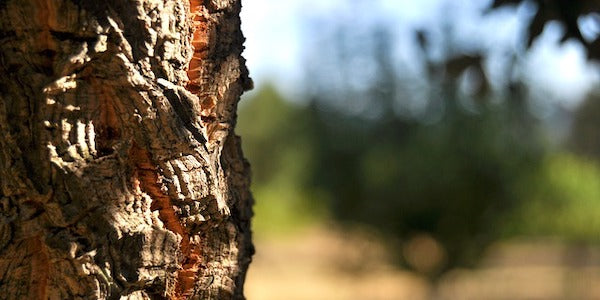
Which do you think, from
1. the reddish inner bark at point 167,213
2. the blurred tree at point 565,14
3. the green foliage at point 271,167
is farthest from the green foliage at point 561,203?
the reddish inner bark at point 167,213

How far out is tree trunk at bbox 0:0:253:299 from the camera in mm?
1580

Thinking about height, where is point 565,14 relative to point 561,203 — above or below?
below

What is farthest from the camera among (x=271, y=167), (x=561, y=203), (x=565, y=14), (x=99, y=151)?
(x=271, y=167)

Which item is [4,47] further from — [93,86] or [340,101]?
[340,101]

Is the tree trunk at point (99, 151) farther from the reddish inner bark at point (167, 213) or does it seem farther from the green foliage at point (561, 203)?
the green foliage at point (561, 203)

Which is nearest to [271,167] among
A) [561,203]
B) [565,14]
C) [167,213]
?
[561,203]

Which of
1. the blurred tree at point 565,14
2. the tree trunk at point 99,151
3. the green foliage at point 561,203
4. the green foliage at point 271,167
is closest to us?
the tree trunk at point 99,151

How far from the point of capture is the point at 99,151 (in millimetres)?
1631

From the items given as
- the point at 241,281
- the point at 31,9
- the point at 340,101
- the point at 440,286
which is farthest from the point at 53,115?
the point at 440,286

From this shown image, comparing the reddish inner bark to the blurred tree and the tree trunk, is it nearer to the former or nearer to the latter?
the tree trunk

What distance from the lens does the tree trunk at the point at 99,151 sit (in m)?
1.58

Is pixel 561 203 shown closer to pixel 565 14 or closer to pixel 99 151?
pixel 565 14

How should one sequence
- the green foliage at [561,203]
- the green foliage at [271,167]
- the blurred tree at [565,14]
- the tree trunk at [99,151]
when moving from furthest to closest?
1. the green foliage at [271,167]
2. the green foliage at [561,203]
3. the blurred tree at [565,14]
4. the tree trunk at [99,151]

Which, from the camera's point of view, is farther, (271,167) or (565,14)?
(271,167)
